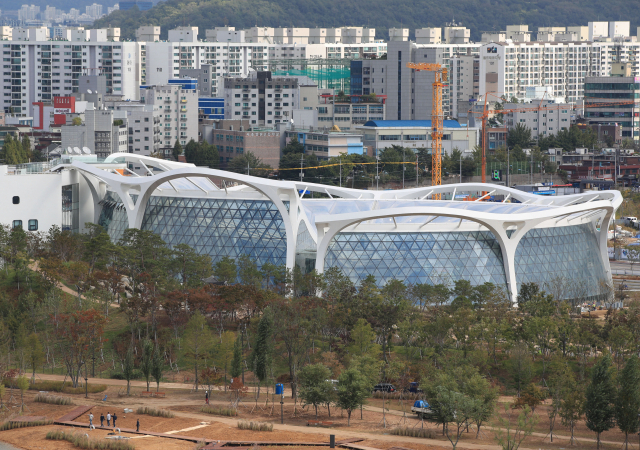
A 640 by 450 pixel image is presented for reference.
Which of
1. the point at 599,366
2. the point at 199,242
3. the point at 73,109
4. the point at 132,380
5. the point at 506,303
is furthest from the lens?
the point at 73,109

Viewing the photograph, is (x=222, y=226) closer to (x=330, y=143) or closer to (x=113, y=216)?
(x=113, y=216)

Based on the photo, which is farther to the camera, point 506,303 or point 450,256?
point 450,256

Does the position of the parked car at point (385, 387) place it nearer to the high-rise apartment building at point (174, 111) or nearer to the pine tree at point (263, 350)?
the pine tree at point (263, 350)

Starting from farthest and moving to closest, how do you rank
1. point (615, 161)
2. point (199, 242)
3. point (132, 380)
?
point (615, 161) → point (199, 242) → point (132, 380)

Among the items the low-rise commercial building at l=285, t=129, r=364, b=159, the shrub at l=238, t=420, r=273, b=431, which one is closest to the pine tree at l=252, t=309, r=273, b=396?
the shrub at l=238, t=420, r=273, b=431

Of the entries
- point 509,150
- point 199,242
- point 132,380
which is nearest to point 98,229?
point 199,242

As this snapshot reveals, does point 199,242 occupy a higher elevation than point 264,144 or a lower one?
lower

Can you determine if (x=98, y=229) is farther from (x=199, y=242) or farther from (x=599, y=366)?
(x=599, y=366)

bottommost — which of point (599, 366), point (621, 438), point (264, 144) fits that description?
point (621, 438)

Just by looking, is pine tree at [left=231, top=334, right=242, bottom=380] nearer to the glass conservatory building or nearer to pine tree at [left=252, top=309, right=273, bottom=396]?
pine tree at [left=252, top=309, right=273, bottom=396]
